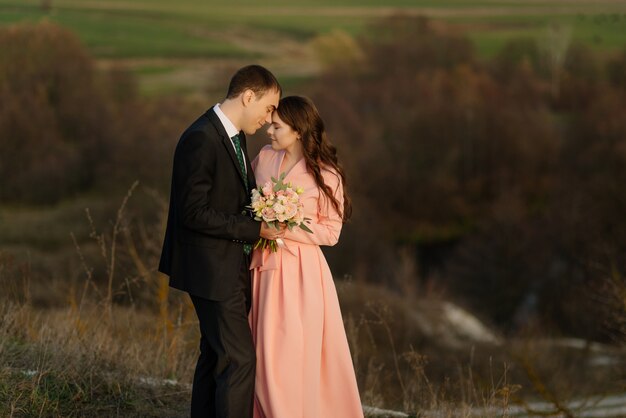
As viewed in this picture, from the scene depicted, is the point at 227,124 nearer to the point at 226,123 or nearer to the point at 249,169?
the point at 226,123

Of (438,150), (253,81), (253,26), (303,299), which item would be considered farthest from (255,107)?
(253,26)

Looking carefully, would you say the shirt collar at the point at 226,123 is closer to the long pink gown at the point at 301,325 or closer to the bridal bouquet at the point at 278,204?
the bridal bouquet at the point at 278,204

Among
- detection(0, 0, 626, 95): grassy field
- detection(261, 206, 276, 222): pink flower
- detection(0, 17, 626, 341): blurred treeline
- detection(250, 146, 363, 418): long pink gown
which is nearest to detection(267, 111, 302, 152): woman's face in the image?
detection(250, 146, 363, 418): long pink gown

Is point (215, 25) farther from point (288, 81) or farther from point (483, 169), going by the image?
point (483, 169)

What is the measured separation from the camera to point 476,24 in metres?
55.3

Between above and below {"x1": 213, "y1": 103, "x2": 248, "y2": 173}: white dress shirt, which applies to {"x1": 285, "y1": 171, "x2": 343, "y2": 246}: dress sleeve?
below

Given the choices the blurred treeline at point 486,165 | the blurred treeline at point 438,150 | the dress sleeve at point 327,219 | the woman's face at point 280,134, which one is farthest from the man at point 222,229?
the blurred treeline at point 486,165

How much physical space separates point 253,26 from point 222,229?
49.2 meters

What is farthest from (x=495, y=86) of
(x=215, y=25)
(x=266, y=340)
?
(x=266, y=340)

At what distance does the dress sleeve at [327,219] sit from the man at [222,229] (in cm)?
25

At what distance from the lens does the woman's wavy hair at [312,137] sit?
13.8ft

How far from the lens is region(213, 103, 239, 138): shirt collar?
402cm

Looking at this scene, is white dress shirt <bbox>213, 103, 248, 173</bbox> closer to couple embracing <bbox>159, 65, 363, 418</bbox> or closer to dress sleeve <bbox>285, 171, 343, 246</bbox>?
couple embracing <bbox>159, 65, 363, 418</bbox>

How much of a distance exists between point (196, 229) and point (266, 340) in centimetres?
62
